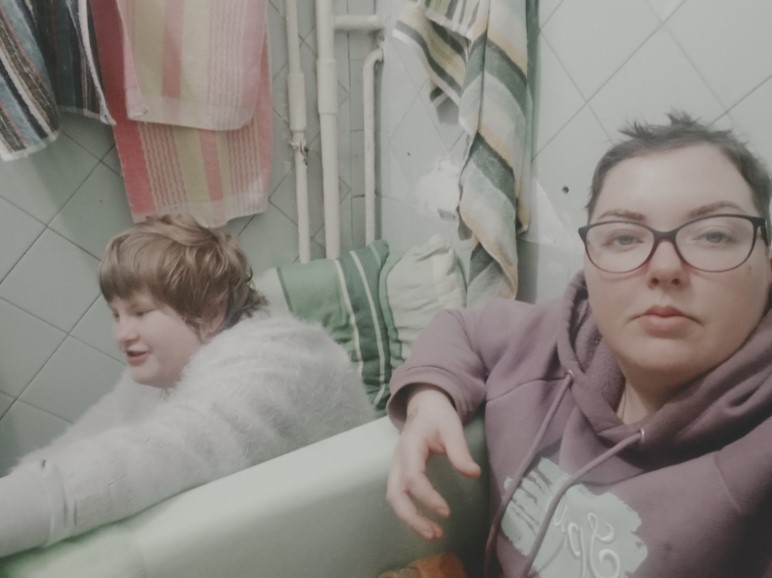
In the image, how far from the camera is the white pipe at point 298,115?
1347mm

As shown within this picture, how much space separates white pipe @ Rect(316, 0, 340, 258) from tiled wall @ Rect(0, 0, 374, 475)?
0.15 feet

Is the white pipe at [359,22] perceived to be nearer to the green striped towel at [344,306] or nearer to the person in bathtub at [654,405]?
the green striped towel at [344,306]

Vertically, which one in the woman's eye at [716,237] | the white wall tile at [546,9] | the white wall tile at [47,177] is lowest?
the white wall tile at [47,177]

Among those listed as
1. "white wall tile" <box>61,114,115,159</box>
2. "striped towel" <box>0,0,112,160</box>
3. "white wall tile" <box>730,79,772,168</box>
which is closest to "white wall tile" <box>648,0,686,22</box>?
"white wall tile" <box>730,79,772,168</box>

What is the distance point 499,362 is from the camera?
0.76 metres

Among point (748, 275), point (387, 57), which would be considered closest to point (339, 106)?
point (387, 57)

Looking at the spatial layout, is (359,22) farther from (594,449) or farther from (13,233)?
(594,449)

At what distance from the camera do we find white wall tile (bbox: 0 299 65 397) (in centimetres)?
127

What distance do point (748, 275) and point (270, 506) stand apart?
51 cm

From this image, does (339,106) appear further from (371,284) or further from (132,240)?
(132,240)

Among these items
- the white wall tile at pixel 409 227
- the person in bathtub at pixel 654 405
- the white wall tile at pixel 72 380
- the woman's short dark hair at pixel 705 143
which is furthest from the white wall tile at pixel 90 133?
the woman's short dark hair at pixel 705 143

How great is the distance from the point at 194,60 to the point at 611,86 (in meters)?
0.83

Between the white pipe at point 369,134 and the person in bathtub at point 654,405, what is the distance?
0.95 m

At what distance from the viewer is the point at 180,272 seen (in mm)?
910
